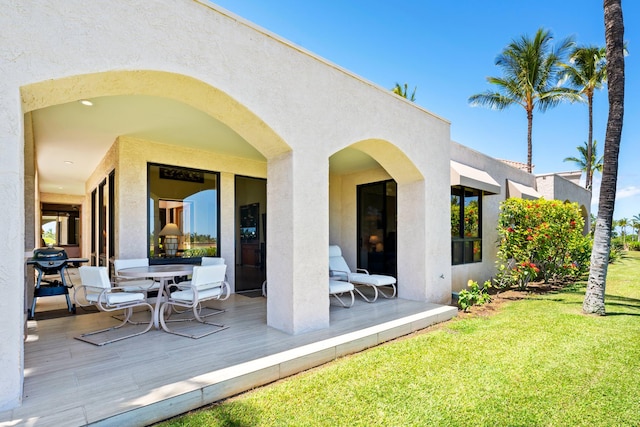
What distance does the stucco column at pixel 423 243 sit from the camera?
7.79 meters

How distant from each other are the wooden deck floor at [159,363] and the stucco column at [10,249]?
0.37 meters

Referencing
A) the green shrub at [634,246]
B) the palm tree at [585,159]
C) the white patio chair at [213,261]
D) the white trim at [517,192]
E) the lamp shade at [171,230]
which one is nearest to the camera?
the white patio chair at [213,261]

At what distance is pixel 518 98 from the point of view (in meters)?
19.2

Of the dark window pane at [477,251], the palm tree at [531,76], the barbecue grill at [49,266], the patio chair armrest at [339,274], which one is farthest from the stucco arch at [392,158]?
the palm tree at [531,76]

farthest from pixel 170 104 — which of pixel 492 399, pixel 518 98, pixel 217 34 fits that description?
pixel 518 98

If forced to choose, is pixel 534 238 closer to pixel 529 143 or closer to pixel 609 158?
pixel 609 158

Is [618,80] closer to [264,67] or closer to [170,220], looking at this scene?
[264,67]

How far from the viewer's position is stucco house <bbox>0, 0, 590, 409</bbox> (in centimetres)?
322

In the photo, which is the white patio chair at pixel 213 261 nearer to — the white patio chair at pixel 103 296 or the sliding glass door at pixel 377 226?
the white patio chair at pixel 103 296

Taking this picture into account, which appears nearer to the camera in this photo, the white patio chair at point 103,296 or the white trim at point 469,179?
the white patio chair at point 103,296

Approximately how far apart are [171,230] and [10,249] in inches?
213

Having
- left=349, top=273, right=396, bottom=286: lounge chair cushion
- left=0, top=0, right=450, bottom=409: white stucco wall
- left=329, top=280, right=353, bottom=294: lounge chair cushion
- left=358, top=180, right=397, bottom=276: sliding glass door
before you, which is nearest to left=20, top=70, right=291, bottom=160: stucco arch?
left=0, top=0, right=450, bottom=409: white stucco wall

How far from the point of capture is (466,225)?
10.8 m

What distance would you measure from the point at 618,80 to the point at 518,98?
44.6 ft
